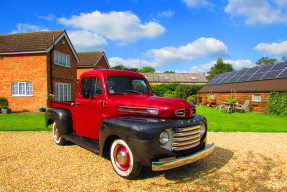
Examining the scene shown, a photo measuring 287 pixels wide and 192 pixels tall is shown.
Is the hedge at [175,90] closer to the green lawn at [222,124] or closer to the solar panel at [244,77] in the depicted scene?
the solar panel at [244,77]

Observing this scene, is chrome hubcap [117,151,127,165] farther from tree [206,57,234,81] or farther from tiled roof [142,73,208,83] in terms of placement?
tree [206,57,234,81]

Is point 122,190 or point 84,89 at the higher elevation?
point 84,89

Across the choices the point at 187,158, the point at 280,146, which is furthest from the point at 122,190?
the point at 280,146

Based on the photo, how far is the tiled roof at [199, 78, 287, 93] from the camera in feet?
47.8

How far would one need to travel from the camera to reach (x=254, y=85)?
1712 cm

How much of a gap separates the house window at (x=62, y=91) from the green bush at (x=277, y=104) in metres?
18.4

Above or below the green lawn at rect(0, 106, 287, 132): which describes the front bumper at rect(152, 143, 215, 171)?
above

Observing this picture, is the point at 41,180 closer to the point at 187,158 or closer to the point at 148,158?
the point at 148,158

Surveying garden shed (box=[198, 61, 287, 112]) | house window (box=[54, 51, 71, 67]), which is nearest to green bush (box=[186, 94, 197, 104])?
garden shed (box=[198, 61, 287, 112])

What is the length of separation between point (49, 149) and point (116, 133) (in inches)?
114

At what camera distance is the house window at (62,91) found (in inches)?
630

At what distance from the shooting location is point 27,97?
14.7 metres

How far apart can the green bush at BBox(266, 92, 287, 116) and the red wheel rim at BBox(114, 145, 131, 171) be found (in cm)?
1525

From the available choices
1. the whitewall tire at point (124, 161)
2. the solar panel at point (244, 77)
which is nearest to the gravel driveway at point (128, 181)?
the whitewall tire at point (124, 161)
